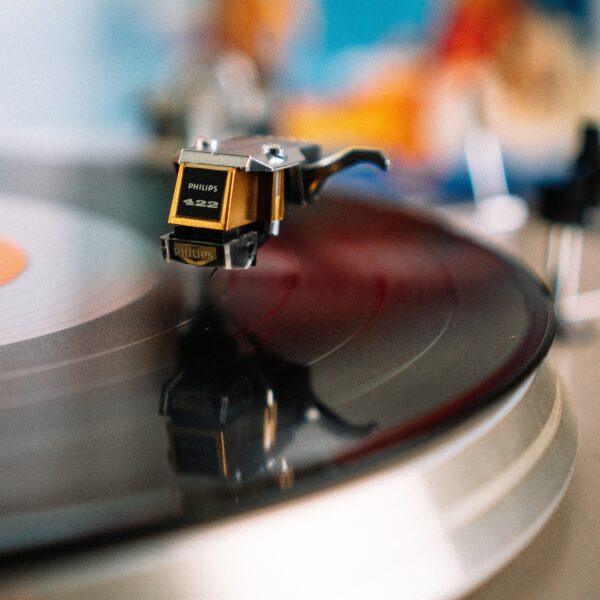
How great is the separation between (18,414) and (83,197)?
648mm

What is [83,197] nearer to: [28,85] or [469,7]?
[28,85]

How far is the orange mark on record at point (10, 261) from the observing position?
76 centimetres

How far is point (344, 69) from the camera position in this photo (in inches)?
93.0

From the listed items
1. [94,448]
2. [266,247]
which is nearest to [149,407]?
[94,448]

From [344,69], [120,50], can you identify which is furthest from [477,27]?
[120,50]

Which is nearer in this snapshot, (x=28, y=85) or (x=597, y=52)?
(x=28, y=85)

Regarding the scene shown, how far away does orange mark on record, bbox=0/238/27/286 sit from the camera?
0.76 m

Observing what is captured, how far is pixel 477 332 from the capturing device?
0.57 m

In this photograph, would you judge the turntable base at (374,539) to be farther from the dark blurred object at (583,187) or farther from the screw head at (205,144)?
the dark blurred object at (583,187)

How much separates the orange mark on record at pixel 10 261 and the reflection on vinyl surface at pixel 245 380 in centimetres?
3

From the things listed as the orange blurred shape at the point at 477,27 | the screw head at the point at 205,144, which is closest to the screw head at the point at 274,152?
the screw head at the point at 205,144

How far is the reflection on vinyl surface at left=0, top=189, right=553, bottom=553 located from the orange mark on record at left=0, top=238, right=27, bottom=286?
0.10 ft

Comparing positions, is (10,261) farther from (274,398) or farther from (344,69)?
(344,69)

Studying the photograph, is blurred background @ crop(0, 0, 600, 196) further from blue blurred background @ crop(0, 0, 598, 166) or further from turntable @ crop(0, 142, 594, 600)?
turntable @ crop(0, 142, 594, 600)
